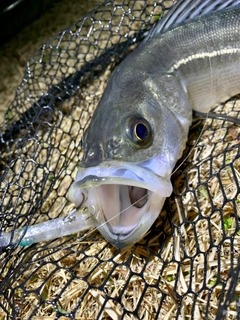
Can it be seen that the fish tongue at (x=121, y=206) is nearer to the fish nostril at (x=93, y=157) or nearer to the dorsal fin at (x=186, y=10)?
the fish nostril at (x=93, y=157)

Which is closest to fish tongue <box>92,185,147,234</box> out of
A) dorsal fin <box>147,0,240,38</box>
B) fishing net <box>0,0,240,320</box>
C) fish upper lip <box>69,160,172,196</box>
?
fish upper lip <box>69,160,172,196</box>

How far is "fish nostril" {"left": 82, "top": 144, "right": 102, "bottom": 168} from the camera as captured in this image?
191 cm

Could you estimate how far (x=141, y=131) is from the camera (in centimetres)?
202

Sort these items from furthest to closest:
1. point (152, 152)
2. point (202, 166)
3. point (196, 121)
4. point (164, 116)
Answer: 1. point (196, 121)
2. point (202, 166)
3. point (164, 116)
4. point (152, 152)

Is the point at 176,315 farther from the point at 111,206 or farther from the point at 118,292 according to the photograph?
the point at 111,206

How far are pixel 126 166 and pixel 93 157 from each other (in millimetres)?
180

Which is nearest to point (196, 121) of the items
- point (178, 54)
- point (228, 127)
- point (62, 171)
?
→ point (228, 127)

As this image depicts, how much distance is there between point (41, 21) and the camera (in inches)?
151

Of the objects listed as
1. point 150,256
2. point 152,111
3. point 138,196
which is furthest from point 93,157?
point 150,256

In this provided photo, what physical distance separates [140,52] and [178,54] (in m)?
0.22

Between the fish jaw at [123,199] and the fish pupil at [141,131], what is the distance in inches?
4.8

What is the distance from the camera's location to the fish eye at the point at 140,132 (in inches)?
77.9

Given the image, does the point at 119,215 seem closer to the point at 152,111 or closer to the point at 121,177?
the point at 121,177

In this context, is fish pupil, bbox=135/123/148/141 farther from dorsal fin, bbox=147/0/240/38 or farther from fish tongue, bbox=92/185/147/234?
dorsal fin, bbox=147/0/240/38
